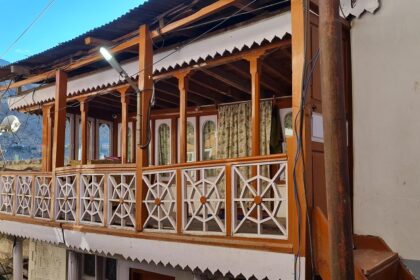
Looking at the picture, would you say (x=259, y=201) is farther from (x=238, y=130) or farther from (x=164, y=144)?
(x=164, y=144)

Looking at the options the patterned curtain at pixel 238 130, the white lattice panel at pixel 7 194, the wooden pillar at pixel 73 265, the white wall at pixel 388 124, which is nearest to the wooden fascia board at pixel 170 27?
the white wall at pixel 388 124

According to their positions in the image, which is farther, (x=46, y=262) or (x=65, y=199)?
(x=46, y=262)

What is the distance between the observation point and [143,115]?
579 cm

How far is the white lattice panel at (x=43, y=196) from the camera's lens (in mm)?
7519

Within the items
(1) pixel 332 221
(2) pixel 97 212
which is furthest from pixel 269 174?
(1) pixel 332 221

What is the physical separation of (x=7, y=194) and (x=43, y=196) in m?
1.87

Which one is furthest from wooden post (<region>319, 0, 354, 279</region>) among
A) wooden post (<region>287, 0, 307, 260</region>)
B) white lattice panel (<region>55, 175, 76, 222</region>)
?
white lattice panel (<region>55, 175, 76, 222</region>)

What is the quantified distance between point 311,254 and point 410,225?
1241 millimetres

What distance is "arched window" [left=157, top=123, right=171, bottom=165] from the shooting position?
10336mm

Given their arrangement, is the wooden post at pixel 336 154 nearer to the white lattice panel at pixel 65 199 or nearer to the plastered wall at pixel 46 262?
the white lattice panel at pixel 65 199

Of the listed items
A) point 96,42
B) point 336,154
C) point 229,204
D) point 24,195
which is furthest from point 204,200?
point 24,195

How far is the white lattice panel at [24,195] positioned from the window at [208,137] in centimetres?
387

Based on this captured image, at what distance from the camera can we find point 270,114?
8375 millimetres

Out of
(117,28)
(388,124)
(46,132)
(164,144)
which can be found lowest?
(388,124)
